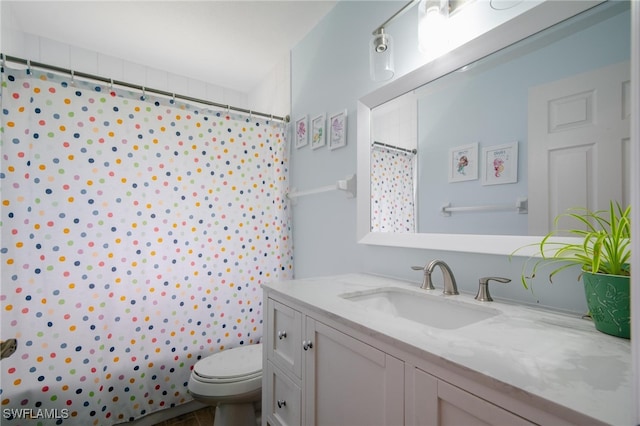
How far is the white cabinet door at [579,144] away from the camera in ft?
2.56

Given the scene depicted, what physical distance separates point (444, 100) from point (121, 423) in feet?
7.51

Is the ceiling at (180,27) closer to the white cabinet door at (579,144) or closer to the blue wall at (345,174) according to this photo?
the blue wall at (345,174)

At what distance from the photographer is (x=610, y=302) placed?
674 millimetres

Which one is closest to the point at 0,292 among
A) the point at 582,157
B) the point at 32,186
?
the point at 32,186

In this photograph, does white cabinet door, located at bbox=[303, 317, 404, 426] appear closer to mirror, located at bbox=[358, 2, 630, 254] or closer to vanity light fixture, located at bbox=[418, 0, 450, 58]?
mirror, located at bbox=[358, 2, 630, 254]

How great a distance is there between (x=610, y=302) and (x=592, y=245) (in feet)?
0.65

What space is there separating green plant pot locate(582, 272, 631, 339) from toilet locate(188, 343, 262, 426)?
1.40 m

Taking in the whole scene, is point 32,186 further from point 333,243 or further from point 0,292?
point 333,243

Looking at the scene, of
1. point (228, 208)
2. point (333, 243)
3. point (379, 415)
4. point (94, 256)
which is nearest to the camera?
point (379, 415)

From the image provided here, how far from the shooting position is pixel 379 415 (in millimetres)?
732

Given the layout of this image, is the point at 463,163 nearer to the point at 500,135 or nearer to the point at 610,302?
the point at 500,135

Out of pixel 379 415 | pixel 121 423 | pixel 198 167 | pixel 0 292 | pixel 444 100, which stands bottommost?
pixel 121 423

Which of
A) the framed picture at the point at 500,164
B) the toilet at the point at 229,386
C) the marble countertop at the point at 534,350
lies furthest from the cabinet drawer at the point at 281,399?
the framed picture at the point at 500,164

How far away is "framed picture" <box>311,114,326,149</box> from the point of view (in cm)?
184
